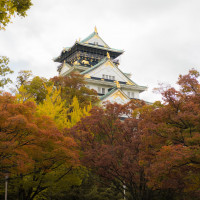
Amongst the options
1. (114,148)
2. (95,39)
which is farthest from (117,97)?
(114,148)

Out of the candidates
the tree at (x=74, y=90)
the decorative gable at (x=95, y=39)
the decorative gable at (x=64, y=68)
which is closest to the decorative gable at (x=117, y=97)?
the tree at (x=74, y=90)

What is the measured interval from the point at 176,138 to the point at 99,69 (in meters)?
33.8

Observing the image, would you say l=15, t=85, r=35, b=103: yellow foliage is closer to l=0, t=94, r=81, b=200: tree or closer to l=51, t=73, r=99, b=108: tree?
l=51, t=73, r=99, b=108: tree

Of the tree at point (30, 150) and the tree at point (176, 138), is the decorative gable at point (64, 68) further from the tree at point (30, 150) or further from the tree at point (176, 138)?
the tree at point (176, 138)

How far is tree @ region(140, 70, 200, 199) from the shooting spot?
11984mm

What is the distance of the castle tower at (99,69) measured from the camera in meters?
42.4

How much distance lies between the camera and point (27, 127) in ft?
45.1

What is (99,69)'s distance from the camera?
4606 cm

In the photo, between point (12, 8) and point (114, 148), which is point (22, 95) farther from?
point (12, 8)

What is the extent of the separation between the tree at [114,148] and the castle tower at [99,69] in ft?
65.0

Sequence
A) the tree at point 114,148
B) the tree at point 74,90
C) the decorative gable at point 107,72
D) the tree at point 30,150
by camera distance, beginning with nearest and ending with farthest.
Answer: the tree at point 30,150 → the tree at point 114,148 → the tree at point 74,90 → the decorative gable at point 107,72

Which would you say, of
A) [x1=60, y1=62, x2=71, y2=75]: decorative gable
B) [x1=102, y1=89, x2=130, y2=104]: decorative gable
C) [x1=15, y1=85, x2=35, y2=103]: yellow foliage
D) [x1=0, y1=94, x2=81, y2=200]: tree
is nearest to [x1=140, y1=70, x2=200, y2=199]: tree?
[x1=0, y1=94, x2=81, y2=200]: tree

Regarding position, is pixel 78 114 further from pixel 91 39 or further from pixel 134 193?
pixel 91 39

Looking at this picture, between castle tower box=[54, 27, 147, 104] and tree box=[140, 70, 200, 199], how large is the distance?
82.3ft
